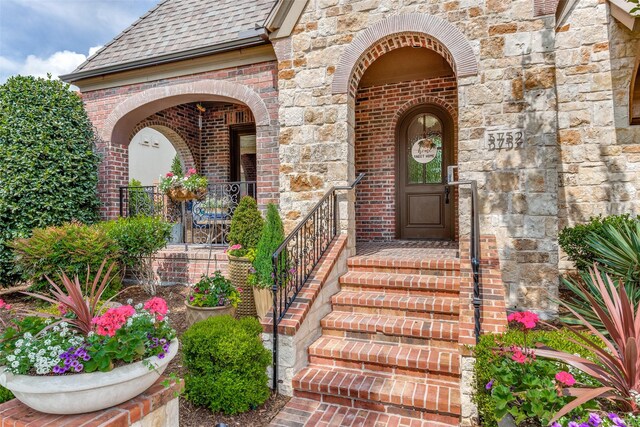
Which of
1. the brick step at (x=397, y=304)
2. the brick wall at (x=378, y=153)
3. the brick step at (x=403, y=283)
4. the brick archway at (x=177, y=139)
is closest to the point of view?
the brick step at (x=397, y=304)

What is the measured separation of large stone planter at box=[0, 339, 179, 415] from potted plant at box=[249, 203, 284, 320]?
2.45 metres

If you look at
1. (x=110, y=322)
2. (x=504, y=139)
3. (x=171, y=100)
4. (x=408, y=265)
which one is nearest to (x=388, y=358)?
(x=408, y=265)

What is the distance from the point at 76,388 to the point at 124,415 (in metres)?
0.26

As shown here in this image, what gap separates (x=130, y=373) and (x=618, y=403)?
2589mm

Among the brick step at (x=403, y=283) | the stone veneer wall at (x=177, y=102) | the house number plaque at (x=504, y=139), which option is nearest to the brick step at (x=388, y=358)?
the brick step at (x=403, y=283)

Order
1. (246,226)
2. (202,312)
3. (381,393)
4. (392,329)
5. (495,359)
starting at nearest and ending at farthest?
1. (495,359)
2. (381,393)
3. (392,329)
4. (202,312)
5. (246,226)

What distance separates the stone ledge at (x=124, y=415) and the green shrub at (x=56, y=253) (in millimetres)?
3719

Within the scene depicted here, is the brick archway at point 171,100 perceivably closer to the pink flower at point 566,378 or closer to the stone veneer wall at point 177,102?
the stone veneer wall at point 177,102

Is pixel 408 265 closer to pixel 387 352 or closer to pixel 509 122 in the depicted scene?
pixel 387 352

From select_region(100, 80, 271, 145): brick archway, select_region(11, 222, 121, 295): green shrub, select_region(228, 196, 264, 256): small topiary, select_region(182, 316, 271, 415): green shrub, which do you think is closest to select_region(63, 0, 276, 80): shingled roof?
select_region(100, 80, 271, 145): brick archway

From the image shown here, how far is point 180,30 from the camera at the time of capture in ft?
21.8

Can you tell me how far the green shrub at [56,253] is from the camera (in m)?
4.98

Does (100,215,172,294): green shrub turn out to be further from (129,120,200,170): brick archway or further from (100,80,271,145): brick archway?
(129,120,200,170): brick archway

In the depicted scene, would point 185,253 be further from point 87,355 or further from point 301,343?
point 87,355
